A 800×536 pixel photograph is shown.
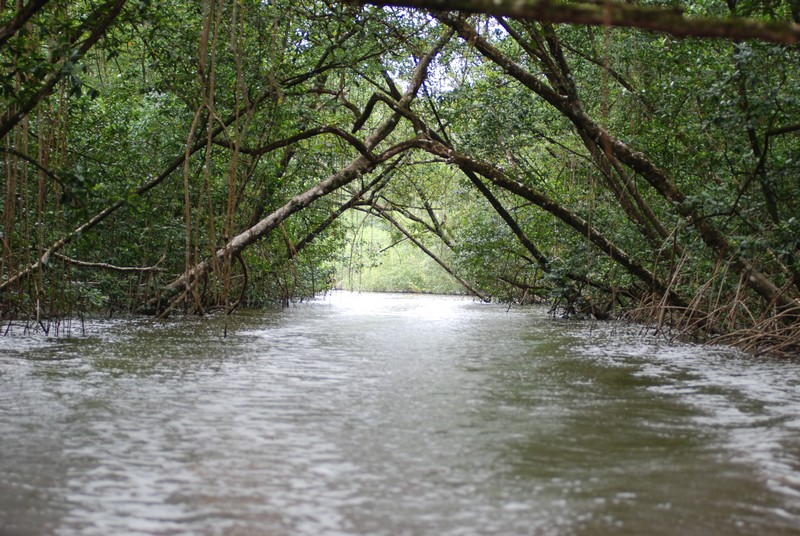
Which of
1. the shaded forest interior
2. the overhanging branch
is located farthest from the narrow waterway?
the overhanging branch

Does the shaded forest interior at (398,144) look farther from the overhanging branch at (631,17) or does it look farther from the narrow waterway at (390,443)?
the overhanging branch at (631,17)

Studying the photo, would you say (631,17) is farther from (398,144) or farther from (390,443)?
(398,144)

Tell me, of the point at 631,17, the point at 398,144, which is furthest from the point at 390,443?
the point at 398,144

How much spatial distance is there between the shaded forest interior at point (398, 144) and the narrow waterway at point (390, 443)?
139 centimetres

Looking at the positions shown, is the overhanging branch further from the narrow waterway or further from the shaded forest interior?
the shaded forest interior

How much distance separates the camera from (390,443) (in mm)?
4289

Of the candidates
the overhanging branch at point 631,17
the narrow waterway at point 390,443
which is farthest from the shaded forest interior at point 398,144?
the overhanging branch at point 631,17

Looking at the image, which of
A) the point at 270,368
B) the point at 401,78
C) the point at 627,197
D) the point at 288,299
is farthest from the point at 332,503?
the point at 288,299

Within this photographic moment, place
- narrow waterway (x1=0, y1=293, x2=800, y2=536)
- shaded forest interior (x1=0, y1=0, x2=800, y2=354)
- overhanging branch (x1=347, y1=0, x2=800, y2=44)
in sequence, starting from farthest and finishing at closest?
shaded forest interior (x1=0, y1=0, x2=800, y2=354)
narrow waterway (x1=0, y1=293, x2=800, y2=536)
overhanging branch (x1=347, y1=0, x2=800, y2=44)

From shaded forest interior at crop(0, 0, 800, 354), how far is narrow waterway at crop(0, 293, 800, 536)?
1392mm

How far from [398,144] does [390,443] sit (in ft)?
23.8

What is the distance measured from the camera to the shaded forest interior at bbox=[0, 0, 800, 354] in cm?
795

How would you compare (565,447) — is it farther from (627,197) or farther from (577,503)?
(627,197)

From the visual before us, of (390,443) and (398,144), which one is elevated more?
(398,144)
